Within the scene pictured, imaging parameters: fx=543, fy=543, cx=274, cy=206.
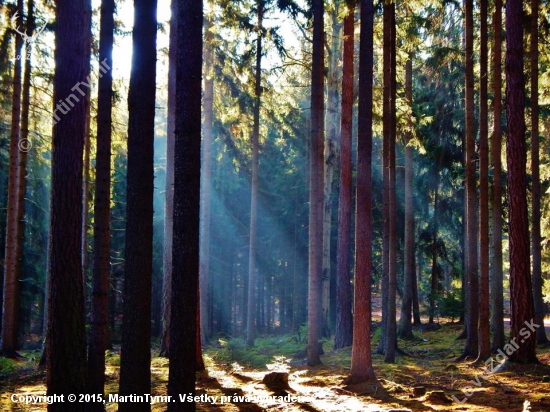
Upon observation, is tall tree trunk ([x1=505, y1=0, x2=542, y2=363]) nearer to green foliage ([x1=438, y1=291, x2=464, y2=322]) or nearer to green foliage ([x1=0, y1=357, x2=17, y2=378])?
green foliage ([x1=0, y1=357, x2=17, y2=378])

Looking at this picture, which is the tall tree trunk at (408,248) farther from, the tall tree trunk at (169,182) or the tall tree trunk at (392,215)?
the tall tree trunk at (169,182)

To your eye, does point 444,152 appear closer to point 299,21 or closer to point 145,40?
point 299,21

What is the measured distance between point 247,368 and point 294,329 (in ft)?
52.8

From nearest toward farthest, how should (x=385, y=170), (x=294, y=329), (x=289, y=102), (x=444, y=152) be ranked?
(x=385, y=170), (x=289, y=102), (x=444, y=152), (x=294, y=329)

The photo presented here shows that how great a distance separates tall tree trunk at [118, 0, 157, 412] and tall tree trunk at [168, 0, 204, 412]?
33.6 inches

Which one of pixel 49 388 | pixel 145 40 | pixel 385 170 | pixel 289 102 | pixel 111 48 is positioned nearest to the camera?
pixel 49 388

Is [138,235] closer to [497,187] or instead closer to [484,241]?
[484,241]

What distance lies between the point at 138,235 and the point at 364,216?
16.3 ft

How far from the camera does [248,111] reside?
1995 cm

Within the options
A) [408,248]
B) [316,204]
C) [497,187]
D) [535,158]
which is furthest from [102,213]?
[408,248]

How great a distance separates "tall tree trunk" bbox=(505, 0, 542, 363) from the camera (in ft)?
39.7

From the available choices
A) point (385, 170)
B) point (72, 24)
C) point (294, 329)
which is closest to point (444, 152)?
point (385, 170)

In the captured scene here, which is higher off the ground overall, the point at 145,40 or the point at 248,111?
the point at 248,111

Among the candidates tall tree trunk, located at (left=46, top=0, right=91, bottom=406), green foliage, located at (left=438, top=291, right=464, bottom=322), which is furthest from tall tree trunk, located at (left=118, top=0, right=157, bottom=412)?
green foliage, located at (left=438, top=291, right=464, bottom=322)
